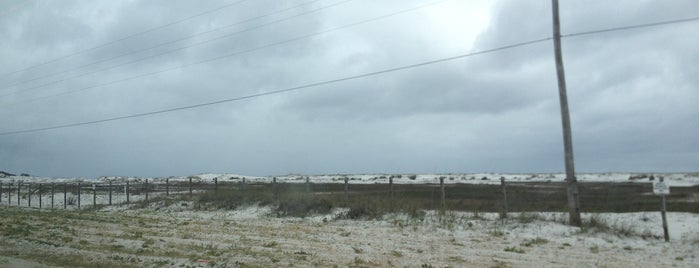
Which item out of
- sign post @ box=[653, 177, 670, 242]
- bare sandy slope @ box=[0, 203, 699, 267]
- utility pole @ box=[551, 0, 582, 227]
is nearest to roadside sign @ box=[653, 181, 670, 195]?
sign post @ box=[653, 177, 670, 242]

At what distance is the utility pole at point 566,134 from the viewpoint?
17.2 metres

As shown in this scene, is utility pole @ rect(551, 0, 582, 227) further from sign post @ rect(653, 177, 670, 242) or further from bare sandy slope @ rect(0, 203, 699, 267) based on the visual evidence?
sign post @ rect(653, 177, 670, 242)

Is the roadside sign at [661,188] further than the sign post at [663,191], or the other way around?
the roadside sign at [661,188]

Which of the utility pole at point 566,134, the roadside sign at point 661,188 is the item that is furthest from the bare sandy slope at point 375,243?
the roadside sign at point 661,188

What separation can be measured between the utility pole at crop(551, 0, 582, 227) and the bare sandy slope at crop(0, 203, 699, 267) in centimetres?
74

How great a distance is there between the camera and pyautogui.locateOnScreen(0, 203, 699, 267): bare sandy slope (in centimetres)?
1175

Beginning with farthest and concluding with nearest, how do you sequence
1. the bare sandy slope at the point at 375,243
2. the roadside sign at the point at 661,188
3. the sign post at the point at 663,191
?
the roadside sign at the point at 661,188
the sign post at the point at 663,191
the bare sandy slope at the point at 375,243

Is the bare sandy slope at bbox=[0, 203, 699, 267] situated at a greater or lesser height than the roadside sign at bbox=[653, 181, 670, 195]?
lesser

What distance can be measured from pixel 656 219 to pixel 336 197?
13.8 meters

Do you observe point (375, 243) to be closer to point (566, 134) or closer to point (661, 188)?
point (566, 134)

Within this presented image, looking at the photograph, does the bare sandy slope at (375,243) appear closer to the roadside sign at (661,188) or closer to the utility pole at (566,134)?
the utility pole at (566,134)

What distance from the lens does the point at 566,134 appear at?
695 inches

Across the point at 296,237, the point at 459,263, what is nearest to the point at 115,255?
the point at 296,237

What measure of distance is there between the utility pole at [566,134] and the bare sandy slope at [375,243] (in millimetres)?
744
